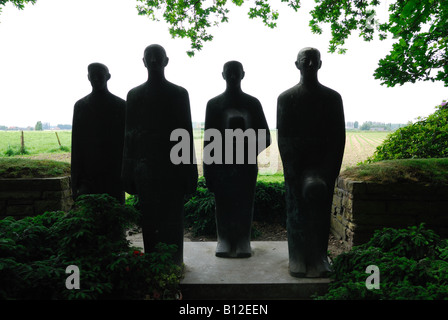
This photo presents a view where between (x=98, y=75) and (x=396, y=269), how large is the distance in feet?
11.8

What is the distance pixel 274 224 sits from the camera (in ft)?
21.6

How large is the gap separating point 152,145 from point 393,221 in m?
3.34

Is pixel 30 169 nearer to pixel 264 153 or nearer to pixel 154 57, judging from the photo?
pixel 154 57

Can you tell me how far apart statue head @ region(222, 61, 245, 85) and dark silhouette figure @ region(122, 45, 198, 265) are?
30.4 inches

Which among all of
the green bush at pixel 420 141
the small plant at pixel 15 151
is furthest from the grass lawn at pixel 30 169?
the small plant at pixel 15 151

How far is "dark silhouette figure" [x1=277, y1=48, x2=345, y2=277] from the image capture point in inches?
136

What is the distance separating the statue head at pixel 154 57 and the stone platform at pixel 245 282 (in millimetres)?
2206

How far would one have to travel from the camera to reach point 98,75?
12.4 feet

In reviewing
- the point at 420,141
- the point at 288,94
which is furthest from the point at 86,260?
the point at 420,141

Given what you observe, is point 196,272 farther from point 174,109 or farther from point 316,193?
point 174,109

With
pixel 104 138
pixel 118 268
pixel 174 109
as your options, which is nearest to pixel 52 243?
pixel 118 268

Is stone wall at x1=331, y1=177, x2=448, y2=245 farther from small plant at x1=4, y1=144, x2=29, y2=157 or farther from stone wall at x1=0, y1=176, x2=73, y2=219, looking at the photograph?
small plant at x1=4, y1=144, x2=29, y2=157

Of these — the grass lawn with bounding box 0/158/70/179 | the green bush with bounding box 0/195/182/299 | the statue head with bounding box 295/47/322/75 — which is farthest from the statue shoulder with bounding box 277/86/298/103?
the grass lawn with bounding box 0/158/70/179

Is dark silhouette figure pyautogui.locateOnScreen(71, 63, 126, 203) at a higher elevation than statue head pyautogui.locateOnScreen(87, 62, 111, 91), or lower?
lower
